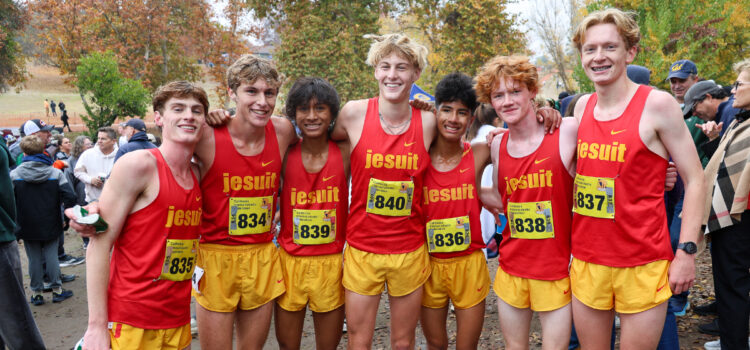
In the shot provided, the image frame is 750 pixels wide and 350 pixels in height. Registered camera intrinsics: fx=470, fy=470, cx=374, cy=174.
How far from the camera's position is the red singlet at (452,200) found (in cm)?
342

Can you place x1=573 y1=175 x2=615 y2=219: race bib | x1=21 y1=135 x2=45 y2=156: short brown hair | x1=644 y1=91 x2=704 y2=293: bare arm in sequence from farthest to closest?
x1=21 y1=135 x2=45 y2=156: short brown hair < x1=573 y1=175 x2=615 y2=219: race bib < x1=644 y1=91 x2=704 y2=293: bare arm

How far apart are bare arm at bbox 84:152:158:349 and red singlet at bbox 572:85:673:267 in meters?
2.68

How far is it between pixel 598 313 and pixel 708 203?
1.78m

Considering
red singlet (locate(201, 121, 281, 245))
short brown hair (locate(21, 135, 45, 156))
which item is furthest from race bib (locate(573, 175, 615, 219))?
short brown hair (locate(21, 135, 45, 156))

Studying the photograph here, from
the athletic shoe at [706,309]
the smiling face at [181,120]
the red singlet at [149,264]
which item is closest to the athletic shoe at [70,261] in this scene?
the red singlet at [149,264]

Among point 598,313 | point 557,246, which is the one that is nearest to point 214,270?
point 557,246

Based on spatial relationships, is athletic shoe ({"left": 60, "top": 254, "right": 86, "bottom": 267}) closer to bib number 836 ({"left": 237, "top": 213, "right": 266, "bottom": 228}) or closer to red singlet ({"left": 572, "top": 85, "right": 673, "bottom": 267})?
bib number 836 ({"left": 237, "top": 213, "right": 266, "bottom": 228})

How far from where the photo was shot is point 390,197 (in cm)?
332

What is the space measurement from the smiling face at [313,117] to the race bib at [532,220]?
144 centimetres

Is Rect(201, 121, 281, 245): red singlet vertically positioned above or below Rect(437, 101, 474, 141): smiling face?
below

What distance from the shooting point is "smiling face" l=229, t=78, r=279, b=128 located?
323 cm

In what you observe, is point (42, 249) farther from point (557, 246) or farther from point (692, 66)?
point (692, 66)

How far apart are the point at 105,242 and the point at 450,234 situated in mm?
2187

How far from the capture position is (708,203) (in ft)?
12.6
